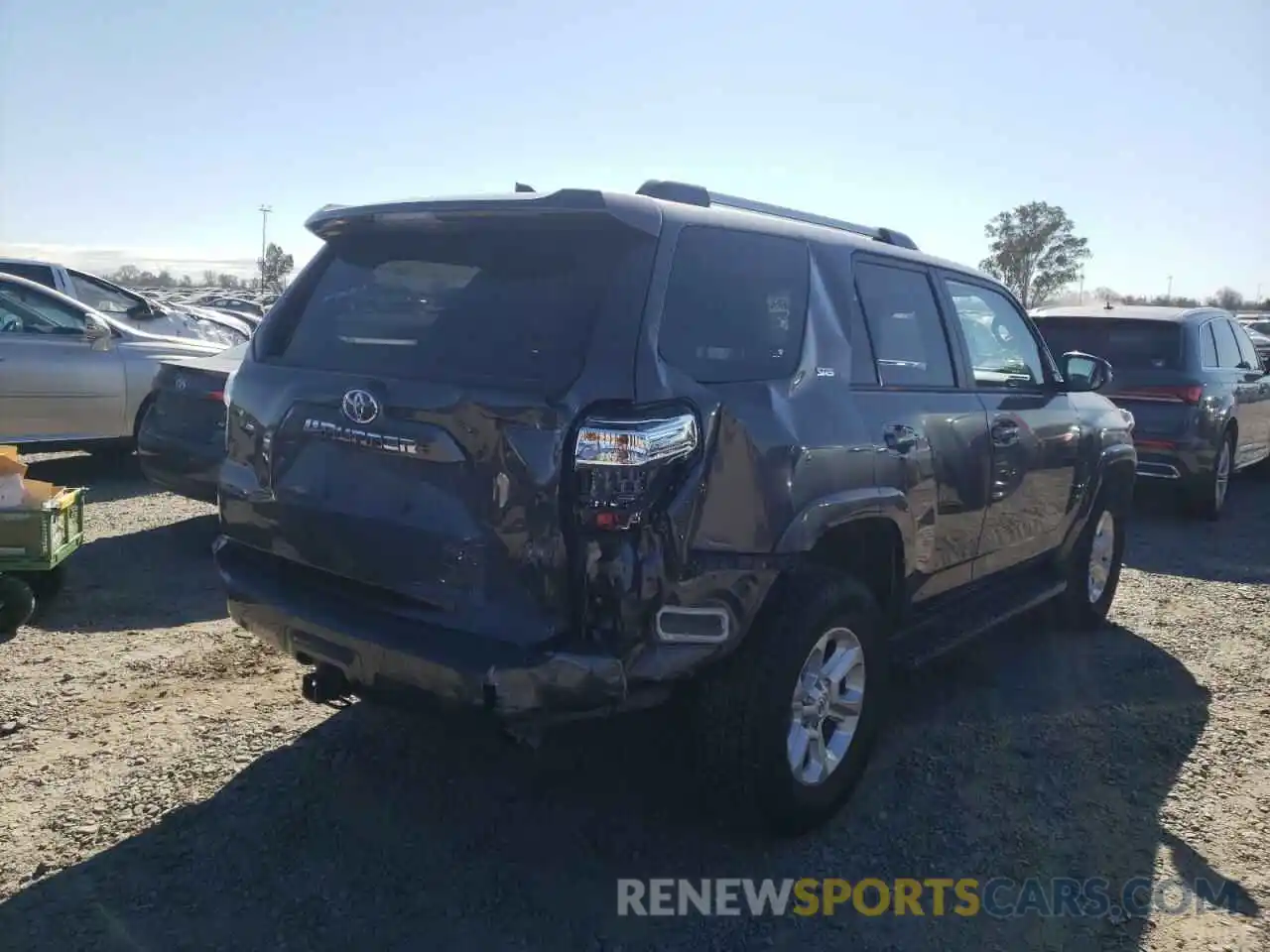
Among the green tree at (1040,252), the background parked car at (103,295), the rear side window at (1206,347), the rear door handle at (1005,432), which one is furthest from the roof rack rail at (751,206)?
the green tree at (1040,252)

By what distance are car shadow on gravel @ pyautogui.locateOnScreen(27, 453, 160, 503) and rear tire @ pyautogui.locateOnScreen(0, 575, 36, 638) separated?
10.8 ft

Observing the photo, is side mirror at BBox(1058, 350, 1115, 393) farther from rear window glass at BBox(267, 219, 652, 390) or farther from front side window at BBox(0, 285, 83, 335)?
front side window at BBox(0, 285, 83, 335)

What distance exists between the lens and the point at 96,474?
9.03m

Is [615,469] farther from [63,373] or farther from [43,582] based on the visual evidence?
[63,373]

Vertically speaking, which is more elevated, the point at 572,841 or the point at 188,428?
the point at 188,428

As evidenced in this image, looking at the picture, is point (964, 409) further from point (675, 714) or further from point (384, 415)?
point (384, 415)

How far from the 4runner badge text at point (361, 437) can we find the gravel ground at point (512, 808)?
786 millimetres

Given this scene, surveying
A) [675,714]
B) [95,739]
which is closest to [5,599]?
[95,739]

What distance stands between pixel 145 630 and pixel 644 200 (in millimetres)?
3432

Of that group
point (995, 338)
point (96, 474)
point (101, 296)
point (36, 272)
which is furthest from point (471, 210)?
point (36, 272)

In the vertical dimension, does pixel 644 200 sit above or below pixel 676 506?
above

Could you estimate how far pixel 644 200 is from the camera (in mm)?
2994

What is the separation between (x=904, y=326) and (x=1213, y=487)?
6109 mm

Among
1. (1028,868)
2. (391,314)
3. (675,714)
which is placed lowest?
(1028,868)
